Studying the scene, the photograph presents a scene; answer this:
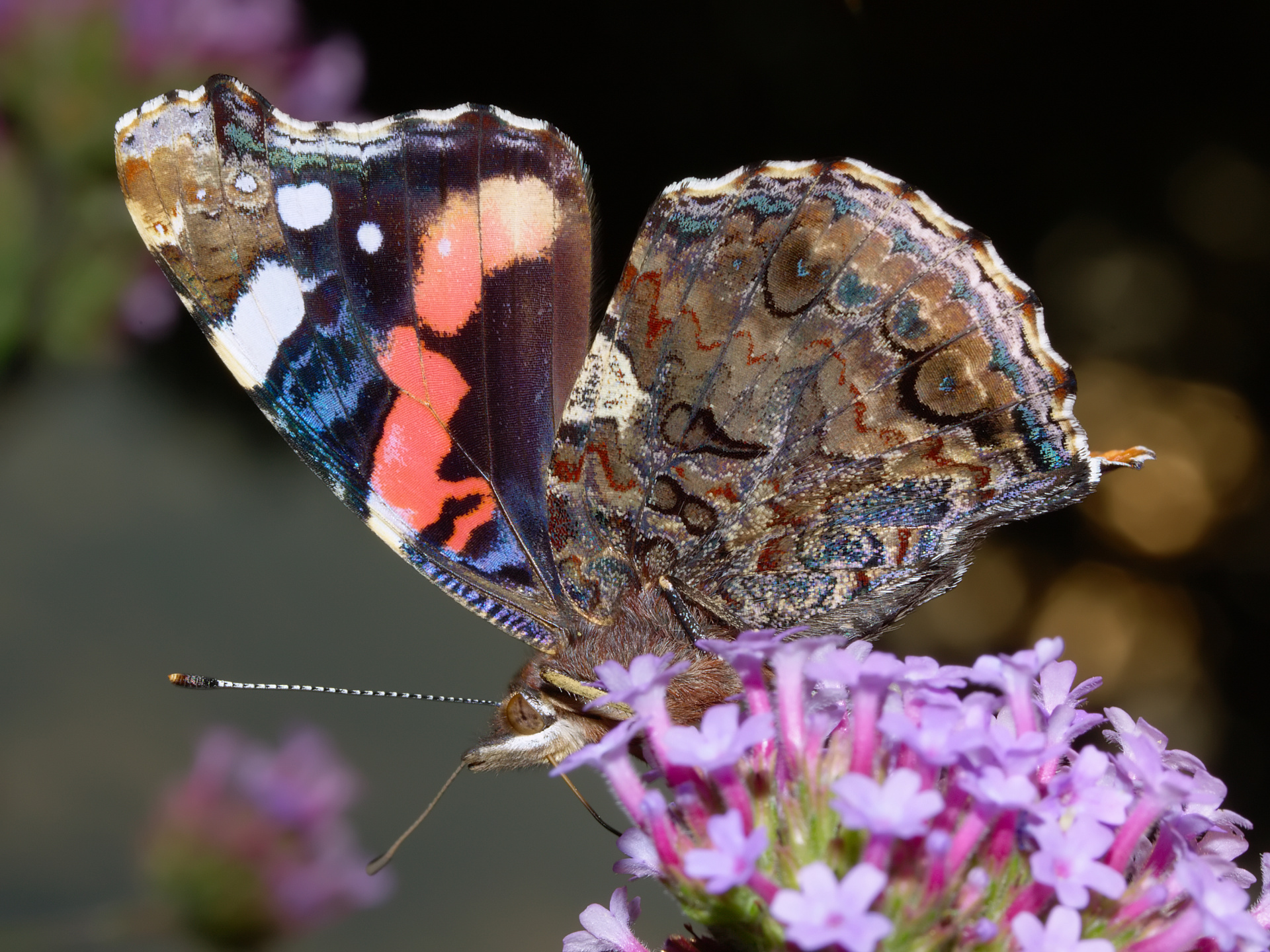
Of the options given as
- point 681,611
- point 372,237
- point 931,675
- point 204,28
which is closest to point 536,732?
point 681,611

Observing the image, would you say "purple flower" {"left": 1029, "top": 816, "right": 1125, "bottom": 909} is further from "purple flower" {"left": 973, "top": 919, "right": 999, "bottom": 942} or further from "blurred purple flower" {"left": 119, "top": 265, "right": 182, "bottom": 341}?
"blurred purple flower" {"left": 119, "top": 265, "right": 182, "bottom": 341}

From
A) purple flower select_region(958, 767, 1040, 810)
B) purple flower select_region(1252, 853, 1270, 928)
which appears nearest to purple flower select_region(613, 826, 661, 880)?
purple flower select_region(958, 767, 1040, 810)

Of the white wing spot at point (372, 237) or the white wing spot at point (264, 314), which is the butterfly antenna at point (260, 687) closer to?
the white wing spot at point (264, 314)

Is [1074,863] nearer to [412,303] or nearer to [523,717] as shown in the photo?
[523,717]

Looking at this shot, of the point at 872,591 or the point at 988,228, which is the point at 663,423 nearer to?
the point at 872,591

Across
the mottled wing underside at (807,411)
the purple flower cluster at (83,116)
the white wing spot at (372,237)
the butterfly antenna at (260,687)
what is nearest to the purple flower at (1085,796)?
the mottled wing underside at (807,411)

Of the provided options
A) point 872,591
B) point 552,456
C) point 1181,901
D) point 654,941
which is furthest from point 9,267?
point 654,941
